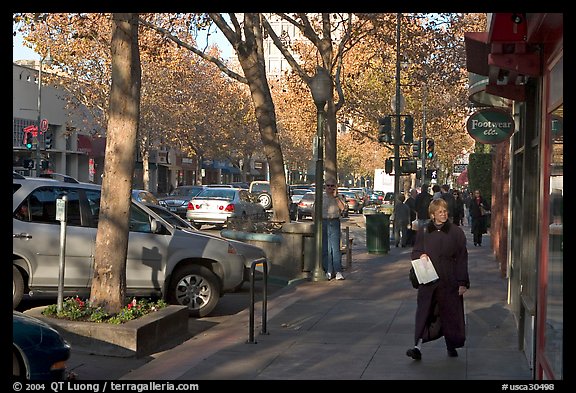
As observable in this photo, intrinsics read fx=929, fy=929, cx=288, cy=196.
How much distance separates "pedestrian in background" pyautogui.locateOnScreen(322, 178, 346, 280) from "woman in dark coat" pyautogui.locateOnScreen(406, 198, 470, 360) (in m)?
8.31

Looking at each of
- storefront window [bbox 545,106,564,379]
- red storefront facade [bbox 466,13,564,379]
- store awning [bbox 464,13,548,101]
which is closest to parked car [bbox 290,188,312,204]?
red storefront facade [bbox 466,13,564,379]

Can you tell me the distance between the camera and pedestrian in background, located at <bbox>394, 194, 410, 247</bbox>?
2855 cm

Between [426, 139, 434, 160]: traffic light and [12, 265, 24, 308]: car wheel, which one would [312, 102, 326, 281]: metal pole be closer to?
[12, 265, 24, 308]: car wheel

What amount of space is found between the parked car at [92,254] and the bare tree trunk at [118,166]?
5.58 feet

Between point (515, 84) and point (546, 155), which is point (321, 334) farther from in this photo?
point (546, 155)

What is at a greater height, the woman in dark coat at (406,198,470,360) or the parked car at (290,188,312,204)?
the parked car at (290,188,312,204)

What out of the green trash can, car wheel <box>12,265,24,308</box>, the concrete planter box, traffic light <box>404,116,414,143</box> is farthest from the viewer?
traffic light <box>404,116,414,143</box>

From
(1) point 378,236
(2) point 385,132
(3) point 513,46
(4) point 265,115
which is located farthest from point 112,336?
(2) point 385,132

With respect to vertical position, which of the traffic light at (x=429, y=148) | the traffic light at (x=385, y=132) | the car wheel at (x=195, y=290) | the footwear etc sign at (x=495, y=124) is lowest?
the car wheel at (x=195, y=290)

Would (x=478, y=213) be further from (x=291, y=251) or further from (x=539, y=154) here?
(x=539, y=154)

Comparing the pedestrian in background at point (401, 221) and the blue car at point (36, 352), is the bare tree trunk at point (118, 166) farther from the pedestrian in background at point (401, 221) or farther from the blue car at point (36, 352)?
the pedestrian in background at point (401, 221)

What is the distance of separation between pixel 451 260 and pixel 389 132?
18.7m

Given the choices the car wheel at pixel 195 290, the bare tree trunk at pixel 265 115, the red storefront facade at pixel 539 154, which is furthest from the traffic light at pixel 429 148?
the red storefront facade at pixel 539 154

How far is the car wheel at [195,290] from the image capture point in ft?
44.1
